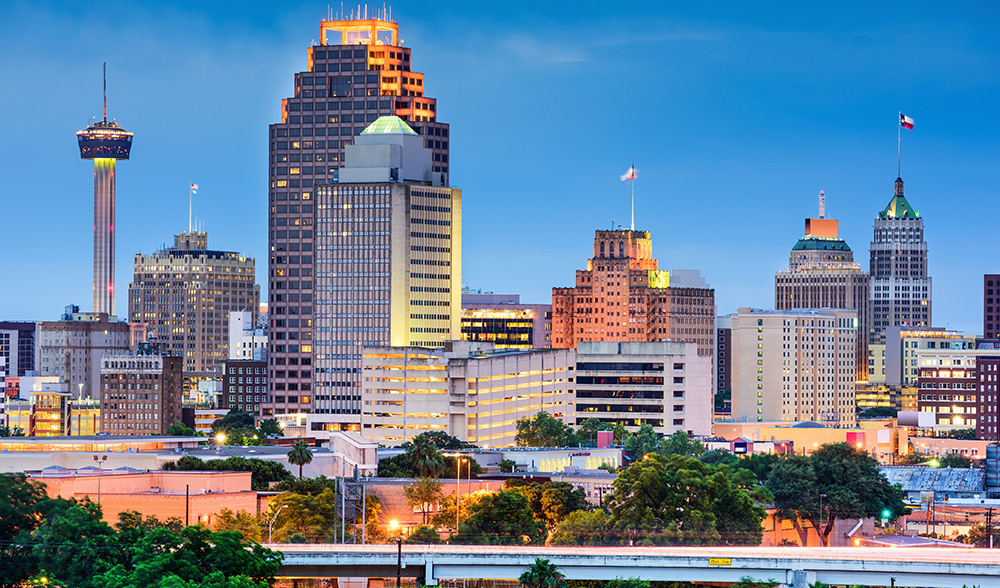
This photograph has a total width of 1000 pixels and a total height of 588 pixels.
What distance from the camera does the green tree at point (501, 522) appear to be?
175m

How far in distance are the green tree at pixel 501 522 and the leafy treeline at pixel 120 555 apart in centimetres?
3549

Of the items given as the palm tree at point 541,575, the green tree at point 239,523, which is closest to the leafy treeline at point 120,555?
the green tree at point 239,523

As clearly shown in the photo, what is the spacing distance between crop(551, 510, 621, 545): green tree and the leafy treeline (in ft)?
130

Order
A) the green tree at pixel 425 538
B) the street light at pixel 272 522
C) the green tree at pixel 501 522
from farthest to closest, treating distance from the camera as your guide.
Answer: the green tree at pixel 501 522
the street light at pixel 272 522
the green tree at pixel 425 538

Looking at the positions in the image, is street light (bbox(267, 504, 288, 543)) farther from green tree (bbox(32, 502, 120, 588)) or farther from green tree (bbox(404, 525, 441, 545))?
green tree (bbox(32, 502, 120, 588))

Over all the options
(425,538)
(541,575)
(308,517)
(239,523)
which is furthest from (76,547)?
(308,517)

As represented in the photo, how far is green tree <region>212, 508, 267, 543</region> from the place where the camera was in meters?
172

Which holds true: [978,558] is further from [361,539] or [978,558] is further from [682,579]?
[361,539]

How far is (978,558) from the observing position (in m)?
143

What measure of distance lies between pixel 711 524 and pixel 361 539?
117 feet

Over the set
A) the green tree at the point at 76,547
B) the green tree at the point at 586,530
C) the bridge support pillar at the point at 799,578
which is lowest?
the green tree at the point at 586,530

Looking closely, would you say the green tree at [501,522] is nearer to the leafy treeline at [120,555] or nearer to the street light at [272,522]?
the street light at [272,522]

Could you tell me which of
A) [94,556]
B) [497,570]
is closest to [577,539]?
[497,570]

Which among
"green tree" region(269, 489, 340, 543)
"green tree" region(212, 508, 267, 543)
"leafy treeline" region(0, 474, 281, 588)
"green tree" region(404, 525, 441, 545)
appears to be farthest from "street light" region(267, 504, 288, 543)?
"leafy treeline" region(0, 474, 281, 588)
